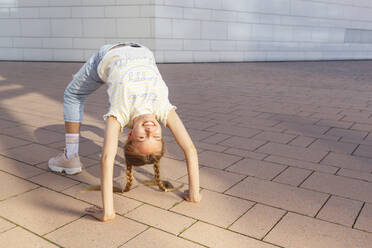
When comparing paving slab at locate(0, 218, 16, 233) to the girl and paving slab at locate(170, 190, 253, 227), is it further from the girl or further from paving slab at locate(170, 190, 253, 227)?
paving slab at locate(170, 190, 253, 227)

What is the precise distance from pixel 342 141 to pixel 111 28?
33.5 ft

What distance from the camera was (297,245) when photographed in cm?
223

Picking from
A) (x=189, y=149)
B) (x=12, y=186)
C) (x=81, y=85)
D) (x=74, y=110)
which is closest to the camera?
(x=189, y=149)

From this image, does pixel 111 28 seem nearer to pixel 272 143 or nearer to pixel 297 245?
pixel 272 143

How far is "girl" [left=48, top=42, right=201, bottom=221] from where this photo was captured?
2.52 m

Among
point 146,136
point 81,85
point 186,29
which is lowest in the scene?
point 146,136

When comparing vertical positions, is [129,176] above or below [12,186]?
above

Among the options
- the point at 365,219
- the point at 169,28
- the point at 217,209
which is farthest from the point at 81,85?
the point at 169,28

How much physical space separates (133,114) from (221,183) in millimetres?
999

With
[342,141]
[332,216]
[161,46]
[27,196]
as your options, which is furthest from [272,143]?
[161,46]

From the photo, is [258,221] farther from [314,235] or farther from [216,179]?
[216,179]

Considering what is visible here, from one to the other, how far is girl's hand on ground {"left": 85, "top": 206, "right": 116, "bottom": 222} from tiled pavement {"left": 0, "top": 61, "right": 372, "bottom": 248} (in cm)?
4

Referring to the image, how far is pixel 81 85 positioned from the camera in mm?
3271

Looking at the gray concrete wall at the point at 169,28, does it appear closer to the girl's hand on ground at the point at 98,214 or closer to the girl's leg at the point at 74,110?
the girl's leg at the point at 74,110
